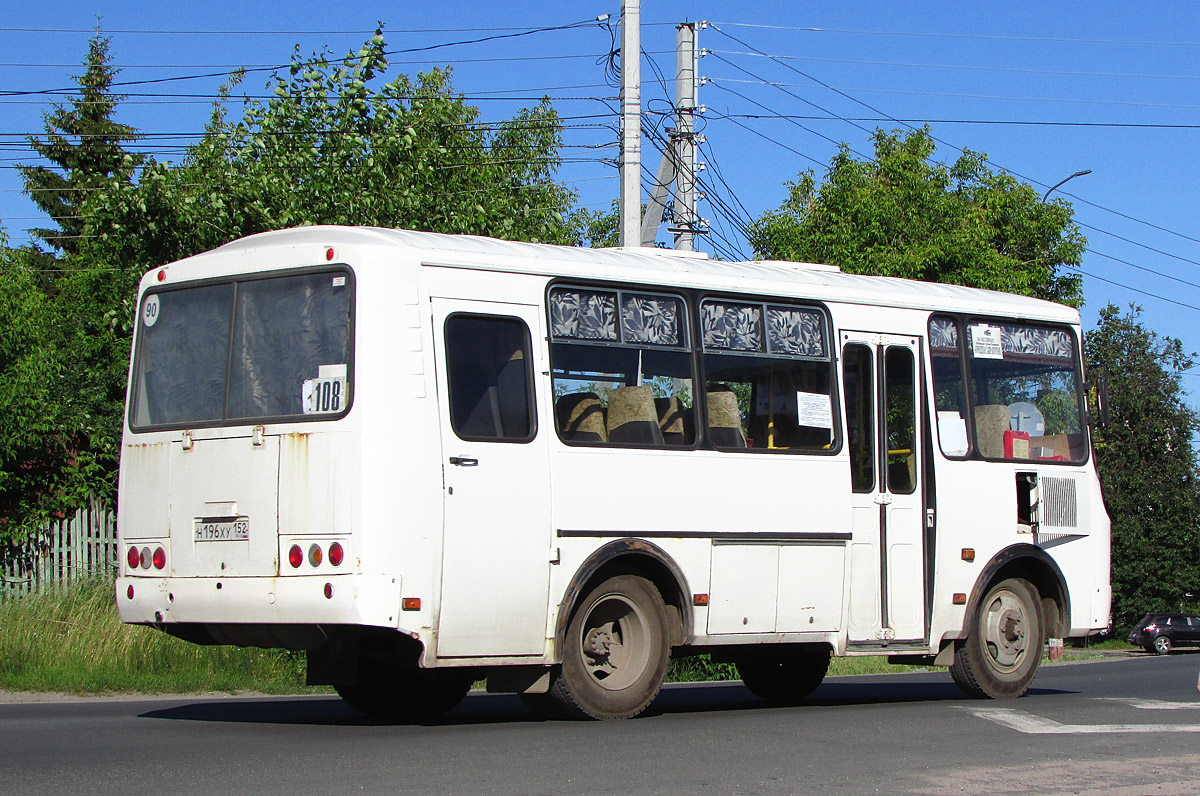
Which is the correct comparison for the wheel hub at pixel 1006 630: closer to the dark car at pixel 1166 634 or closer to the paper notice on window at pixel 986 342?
the paper notice on window at pixel 986 342

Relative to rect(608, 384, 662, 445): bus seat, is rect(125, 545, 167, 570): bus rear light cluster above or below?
below

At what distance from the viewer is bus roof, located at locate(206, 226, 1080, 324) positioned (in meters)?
9.54

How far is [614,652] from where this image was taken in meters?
10.1

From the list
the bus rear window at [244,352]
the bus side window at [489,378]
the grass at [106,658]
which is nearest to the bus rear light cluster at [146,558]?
the bus rear window at [244,352]

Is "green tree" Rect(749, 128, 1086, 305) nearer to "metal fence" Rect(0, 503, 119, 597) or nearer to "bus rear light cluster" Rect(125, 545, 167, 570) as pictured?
"metal fence" Rect(0, 503, 119, 597)

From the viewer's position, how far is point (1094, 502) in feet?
43.7

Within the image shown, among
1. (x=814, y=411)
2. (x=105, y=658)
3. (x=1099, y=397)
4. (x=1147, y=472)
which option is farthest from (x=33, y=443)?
(x=1147, y=472)

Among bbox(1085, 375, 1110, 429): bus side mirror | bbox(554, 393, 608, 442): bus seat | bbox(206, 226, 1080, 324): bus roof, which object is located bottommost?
bbox(554, 393, 608, 442): bus seat

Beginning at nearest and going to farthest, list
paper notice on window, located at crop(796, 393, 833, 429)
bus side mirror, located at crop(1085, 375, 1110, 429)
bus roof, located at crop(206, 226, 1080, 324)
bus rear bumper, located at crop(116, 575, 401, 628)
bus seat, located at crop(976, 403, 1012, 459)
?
1. bus rear bumper, located at crop(116, 575, 401, 628)
2. bus roof, located at crop(206, 226, 1080, 324)
3. paper notice on window, located at crop(796, 393, 833, 429)
4. bus seat, located at crop(976, 403, 1012, 459)
5. bus side mirror, located at crop(1085, 375, 1110, 429)

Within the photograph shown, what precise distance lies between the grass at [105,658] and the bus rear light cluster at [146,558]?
4.48 meters

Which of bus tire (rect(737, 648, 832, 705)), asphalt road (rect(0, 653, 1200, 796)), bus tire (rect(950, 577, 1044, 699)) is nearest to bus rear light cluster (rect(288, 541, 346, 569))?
asphalt road (rect(0, 653, 1200, 796))

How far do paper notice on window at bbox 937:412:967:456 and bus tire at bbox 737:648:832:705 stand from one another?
2.07 meters

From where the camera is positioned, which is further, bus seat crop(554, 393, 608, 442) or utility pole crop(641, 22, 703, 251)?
utility pole crop(641, 22, 703, 251)

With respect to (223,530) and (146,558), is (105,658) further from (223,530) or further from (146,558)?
(223,530)
